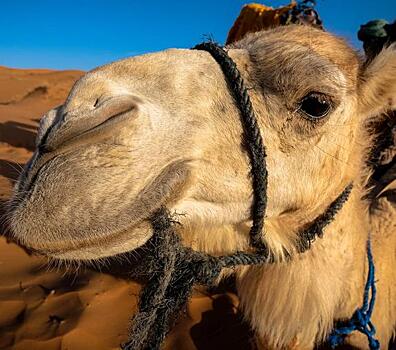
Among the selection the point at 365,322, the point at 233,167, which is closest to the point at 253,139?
the point at 233,167

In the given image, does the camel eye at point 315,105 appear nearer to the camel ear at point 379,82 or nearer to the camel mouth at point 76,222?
the camel ear at point 379,82

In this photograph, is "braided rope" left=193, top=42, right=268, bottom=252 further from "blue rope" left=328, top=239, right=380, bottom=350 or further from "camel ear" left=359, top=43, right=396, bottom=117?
"blue rope" left=328, top=239, right=380, bottom=350

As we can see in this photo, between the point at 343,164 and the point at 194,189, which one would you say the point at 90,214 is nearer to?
the point at 194,189

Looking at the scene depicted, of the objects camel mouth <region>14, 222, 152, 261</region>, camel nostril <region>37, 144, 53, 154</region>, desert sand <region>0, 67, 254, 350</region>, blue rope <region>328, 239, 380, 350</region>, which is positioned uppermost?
camel nostril <region>37, 144, 53, 154</region>

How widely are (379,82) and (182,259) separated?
1.17m

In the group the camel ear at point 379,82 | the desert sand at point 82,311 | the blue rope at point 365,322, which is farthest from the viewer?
the desert sand at point 82,311

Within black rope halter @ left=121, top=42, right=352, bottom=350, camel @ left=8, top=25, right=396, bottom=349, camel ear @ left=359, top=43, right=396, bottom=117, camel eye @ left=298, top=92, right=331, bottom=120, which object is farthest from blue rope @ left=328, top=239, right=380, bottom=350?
camel eye @ left=298, top=92, right=331, bottom=120

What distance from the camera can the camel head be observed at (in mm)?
1246

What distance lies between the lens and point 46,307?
3203 millimetres

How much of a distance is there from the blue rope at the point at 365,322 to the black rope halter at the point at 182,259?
62 centimetres

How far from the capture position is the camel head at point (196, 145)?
1246mm

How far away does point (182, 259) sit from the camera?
4.86 feet

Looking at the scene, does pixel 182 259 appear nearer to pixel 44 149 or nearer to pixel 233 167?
pixel 233 167

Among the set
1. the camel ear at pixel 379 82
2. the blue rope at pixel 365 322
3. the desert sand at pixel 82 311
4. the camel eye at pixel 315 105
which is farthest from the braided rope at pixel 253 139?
the desert sand at pixel 82 311
